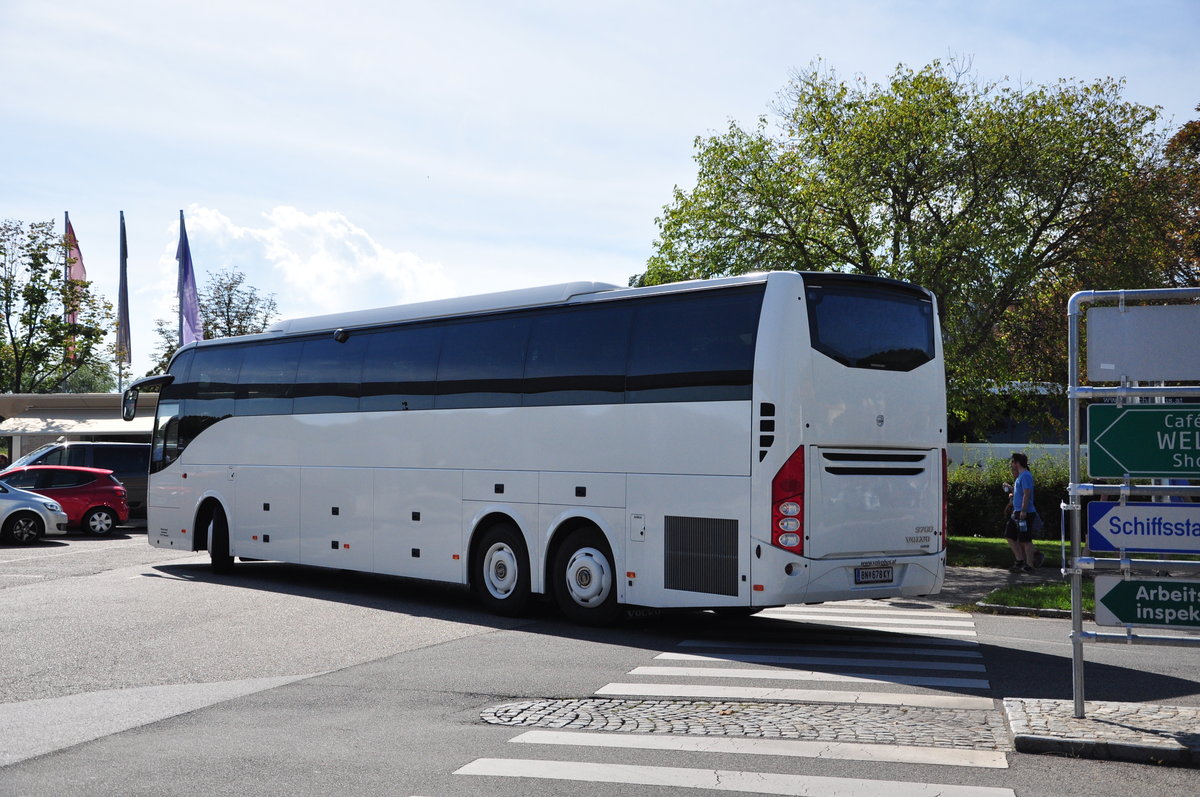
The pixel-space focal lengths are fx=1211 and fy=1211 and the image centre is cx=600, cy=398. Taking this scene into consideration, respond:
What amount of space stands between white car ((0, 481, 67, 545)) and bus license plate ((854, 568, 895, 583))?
68.0 ft

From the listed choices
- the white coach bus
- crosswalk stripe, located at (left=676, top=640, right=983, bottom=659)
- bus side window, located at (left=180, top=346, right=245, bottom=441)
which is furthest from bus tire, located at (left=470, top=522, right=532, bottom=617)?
bus side window, located at (left=180, top=346, right=245, bottom=441)

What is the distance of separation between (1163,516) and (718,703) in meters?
3.33

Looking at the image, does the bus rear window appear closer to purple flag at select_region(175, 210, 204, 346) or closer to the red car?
the red car

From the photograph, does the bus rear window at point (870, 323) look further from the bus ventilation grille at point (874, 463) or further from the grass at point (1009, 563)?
the grass at point (1009, 563)

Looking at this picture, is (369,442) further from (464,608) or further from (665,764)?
(665,764)

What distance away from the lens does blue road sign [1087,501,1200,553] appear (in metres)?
7.80

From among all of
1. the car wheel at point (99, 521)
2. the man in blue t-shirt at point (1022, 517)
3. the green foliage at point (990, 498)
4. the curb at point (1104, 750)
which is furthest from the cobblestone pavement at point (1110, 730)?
the car wheel at point (99, 521)

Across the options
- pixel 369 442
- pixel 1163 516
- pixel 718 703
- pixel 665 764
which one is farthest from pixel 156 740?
pixel 369 442

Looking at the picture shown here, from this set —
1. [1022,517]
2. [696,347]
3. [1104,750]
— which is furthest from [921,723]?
[1022,517]

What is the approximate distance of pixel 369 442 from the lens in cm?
1670

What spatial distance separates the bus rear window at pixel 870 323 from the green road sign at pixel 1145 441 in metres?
4.09

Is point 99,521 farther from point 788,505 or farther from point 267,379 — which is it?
point 788,505

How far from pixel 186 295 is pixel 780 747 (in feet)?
140

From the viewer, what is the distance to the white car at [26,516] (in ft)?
85.6
